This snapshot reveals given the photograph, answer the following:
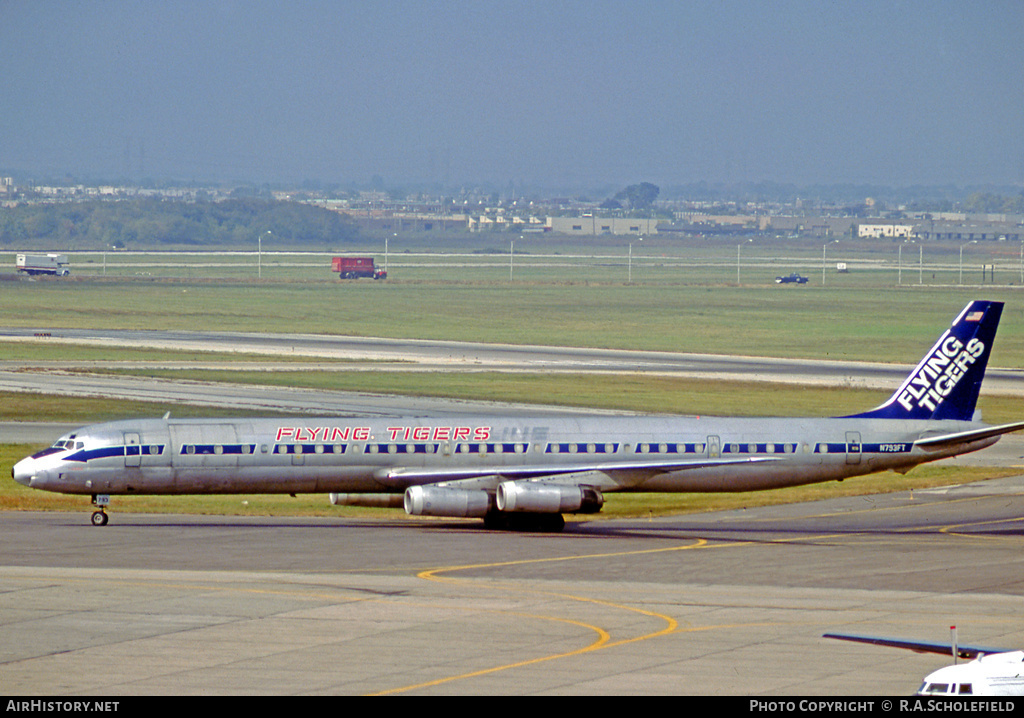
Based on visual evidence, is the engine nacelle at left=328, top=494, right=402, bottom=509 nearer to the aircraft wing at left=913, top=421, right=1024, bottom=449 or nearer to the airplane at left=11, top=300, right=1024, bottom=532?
the airplane at left=11, top=300, right=1024, bottom=532

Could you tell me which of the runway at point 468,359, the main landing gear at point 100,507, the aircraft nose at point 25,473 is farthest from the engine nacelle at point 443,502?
the runway at point 468,359

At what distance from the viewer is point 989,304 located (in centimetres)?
5950

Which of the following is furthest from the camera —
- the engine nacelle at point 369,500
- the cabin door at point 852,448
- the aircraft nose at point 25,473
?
the cabin door at point 852,448

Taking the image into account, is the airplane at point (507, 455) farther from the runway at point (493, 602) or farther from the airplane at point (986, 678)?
the airplane at point (986, 678)

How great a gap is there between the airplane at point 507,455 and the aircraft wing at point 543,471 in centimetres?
5

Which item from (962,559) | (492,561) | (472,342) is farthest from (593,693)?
(472,342)

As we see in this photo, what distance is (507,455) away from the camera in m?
54.4

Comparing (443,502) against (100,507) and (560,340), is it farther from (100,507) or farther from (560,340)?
(560,340)

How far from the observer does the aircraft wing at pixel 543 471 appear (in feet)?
176

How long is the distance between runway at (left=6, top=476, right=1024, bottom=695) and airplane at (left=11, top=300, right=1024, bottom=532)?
1516mm

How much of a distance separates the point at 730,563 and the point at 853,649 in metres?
13.9

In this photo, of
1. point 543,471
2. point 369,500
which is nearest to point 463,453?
point 543,471

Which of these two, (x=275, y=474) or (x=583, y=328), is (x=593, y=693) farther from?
(x=583, y=328)

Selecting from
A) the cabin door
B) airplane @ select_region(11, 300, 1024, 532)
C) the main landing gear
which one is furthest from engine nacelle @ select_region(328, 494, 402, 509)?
the cabin door
